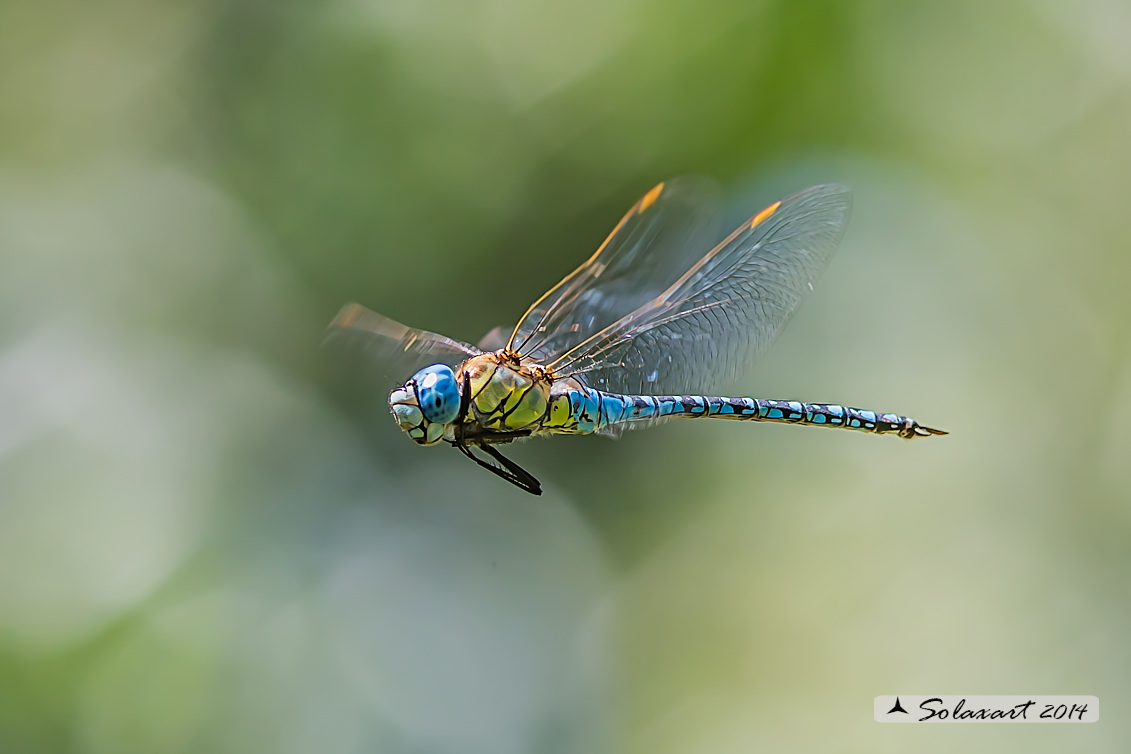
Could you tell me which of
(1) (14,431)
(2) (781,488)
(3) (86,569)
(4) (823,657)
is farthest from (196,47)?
(4) (823,657)

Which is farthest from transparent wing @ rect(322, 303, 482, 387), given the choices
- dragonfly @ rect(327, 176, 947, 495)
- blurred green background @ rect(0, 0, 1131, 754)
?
blurred green background @ rect(0, 0, 1131, 754)

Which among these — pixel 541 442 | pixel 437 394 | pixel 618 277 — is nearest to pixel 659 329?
pixel 618 277

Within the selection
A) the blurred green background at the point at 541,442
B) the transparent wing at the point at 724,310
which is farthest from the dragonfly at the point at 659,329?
the blurred green background at the point at 541,442

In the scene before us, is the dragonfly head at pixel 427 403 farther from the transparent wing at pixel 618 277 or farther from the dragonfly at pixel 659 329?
the transparent wing at pixel 618 277

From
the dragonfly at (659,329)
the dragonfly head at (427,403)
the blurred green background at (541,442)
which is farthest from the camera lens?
the blurred green background at (541,442)

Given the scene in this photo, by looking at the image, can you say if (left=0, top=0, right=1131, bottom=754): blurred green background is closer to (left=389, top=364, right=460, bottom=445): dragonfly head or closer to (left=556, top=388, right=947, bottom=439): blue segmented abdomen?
(left=556, top=388, right=947, bottom=439): blue segmented abdomen

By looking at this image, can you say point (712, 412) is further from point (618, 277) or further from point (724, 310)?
point (618, 277)

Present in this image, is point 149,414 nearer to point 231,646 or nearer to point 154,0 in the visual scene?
point 231,646

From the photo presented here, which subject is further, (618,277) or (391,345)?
(618,277)
